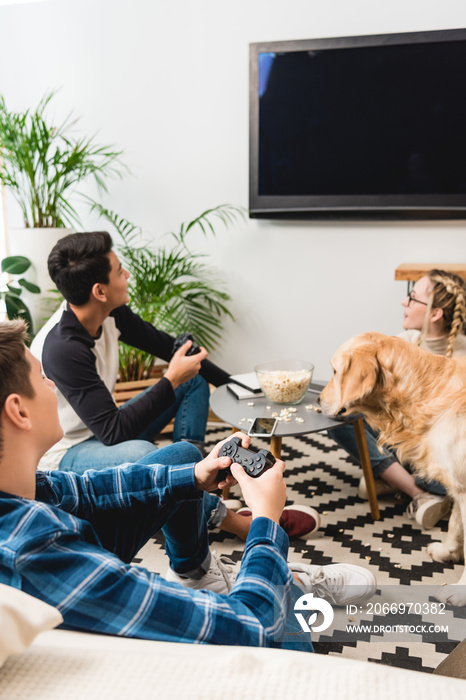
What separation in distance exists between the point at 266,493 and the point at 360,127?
281 centimetres

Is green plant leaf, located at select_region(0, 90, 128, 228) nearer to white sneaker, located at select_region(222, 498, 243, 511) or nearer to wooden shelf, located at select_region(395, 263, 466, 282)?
wooden shelf, located at select_region(395, 263, 466, 282)

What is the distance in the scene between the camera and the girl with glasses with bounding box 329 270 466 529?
2.37m

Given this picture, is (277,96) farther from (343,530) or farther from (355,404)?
(343,530)

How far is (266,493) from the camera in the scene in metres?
1.03

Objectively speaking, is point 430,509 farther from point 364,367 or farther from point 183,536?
point 183,536

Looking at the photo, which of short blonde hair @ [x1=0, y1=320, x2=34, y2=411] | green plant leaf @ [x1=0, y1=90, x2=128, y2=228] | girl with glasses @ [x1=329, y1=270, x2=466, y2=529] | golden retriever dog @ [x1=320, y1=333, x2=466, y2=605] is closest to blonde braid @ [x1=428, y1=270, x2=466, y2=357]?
girl with glasses @ [x1=329, y1=270, x2=466, y2=529]

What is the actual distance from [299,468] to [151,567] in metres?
1.03

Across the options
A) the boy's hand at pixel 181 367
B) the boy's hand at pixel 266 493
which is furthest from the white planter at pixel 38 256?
the boy's hand at pixel 266 493

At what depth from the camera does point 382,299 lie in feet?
11.6

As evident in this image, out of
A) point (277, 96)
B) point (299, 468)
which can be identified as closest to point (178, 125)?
point (277, 96)

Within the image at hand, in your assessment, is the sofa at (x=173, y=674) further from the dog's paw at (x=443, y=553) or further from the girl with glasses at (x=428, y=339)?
the girl with glasses at (x=428, y=339)

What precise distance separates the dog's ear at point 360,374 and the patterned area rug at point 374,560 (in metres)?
0.58

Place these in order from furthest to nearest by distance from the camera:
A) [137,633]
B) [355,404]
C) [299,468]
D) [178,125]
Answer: [178,125], [299,468], [355,404], [137,633]

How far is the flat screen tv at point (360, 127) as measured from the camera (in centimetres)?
318
